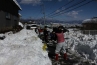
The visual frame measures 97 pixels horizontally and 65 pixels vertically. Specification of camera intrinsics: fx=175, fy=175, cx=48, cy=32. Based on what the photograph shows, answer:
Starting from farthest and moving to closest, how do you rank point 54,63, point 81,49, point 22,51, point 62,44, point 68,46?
1. point 68,46
2. point 81,49
3. point 62,44
4. point 54,63
5. point 22,51

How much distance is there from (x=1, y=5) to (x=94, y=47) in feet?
29.6

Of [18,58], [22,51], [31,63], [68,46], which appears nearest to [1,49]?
[22,51]

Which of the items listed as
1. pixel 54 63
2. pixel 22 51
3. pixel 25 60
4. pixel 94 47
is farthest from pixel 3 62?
pixel 94 47

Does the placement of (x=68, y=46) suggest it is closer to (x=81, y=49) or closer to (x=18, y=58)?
(x=81, y=49)

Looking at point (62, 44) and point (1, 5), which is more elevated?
point (1, 5)

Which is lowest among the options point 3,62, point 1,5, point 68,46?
point 68,46

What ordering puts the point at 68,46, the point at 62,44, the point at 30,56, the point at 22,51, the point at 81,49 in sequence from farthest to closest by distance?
the point at 68,46 < the point at 81,49 < the point at 62,44 < the point at 22,51 < the point at 30,56

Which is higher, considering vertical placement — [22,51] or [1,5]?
[1,5]

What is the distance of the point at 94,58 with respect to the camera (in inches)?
343

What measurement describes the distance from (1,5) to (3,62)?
10.6 m

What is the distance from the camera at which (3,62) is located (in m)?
5.39

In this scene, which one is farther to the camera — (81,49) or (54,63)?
(81,49)

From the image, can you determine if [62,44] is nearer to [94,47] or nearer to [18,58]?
[94,47]

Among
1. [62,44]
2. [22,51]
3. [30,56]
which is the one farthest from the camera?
[62,44]
